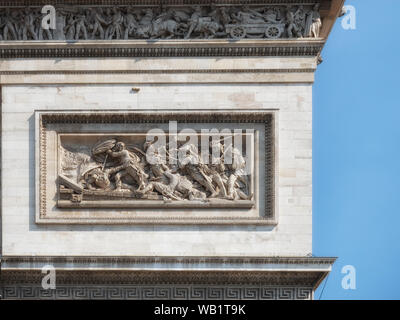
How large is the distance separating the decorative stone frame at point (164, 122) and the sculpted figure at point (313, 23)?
5.62 feet

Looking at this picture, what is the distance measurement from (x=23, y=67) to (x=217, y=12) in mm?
3879

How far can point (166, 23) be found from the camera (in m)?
21.3

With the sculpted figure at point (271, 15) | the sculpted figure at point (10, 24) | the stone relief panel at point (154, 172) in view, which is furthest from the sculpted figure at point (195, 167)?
the sculpted figure at point (10, 24)

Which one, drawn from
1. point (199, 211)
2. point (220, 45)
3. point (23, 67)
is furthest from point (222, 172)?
point (23, 67)

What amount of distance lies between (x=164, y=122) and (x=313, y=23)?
344 centimetres

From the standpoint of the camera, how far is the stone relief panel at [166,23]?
21.3 metres

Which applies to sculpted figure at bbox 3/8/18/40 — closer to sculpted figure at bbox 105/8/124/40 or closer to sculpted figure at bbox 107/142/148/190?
sculpted figure at bbox 105/8/124/40

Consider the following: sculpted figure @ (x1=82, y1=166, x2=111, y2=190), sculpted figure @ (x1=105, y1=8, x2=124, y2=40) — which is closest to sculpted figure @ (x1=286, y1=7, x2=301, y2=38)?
sculpted figure @ (x1=105, y1=8, x2=124, y2=40)

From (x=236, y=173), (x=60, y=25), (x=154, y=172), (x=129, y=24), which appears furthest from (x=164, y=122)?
(x=60, y=25)

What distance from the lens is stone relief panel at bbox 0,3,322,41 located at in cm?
2127

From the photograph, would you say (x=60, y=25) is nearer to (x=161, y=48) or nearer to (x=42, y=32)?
(x=42, y=32)

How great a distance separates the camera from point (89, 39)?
70.1 feet

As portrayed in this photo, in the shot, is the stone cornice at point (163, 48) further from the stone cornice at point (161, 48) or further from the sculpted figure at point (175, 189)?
the sculpted figure at point (175, 189)

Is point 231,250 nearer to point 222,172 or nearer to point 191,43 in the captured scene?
point 222,172
